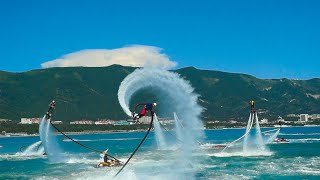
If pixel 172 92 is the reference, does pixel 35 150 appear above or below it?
below

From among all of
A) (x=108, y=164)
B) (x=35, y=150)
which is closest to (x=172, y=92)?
(x=108, y=164)

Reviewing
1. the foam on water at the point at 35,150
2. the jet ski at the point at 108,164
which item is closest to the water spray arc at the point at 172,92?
the jet ski at the point at 108,164

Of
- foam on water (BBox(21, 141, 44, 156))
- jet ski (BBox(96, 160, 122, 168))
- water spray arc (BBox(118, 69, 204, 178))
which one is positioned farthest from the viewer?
foam on water (BBox(21, 141, 44, 156))

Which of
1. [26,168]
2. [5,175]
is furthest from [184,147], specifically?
[26,168]

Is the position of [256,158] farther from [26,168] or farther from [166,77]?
[166,77]

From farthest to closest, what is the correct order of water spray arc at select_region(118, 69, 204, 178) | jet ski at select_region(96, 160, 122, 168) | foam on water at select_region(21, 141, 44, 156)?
1. foam on water at select_region(21, 141, 44, 156)
2. jet ski at select_region(96, 160, 122, 168)
3. water spray arc at select_region(118, 69, 204, 178)

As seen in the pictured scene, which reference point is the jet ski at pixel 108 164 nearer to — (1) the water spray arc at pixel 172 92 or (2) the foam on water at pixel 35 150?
(1) the water spray arc at pixel 172 92

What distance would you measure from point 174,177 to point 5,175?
30.7m

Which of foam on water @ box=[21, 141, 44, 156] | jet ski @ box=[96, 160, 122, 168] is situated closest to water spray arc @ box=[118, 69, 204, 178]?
jet ski @ box=[96, 160, 122, 168]

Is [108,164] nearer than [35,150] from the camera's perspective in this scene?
Yes

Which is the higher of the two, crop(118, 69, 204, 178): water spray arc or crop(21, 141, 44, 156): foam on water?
crop(118, 69, 204, 178): water spray arc

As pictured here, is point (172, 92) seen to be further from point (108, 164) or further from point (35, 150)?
point (35, 150)

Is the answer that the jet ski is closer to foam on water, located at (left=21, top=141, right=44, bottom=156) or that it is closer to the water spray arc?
the water spray arc

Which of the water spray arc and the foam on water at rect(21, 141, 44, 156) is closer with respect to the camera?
the water spray arc
